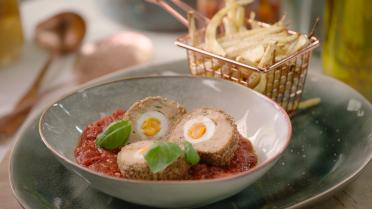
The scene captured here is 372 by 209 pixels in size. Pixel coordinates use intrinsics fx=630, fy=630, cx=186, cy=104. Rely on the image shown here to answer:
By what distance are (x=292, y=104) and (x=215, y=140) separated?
37 centimetres

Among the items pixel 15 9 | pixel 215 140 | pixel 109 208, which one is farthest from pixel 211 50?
pixel 15 9

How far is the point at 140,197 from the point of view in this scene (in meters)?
1.10

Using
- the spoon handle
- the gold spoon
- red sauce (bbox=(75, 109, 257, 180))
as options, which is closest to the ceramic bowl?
red sauce (bbox=(75, 109, 257, 180))

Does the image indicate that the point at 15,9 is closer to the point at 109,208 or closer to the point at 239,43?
the point at 239,43

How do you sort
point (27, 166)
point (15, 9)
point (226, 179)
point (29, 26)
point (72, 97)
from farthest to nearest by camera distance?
point (29, 26)
point (15, 9)
point (72, 97)
point (27, 166)
point (226, 179)

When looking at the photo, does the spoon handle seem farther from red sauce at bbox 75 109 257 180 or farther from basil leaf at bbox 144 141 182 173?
basil leaf at bbox 144 141 182 173

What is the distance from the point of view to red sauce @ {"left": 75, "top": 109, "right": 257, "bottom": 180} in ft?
3.82

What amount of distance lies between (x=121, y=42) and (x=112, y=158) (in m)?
0.97

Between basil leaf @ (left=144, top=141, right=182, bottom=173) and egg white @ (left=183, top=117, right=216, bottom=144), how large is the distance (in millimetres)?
161

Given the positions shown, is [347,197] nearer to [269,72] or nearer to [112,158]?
[269,72]

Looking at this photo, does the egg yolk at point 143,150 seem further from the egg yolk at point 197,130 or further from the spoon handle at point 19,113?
the spoon handle at point 19,113

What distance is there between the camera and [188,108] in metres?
1.48

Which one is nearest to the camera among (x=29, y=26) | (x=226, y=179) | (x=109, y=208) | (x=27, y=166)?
(x=226, y=179)

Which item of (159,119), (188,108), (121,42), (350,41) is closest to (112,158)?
(159,119)
